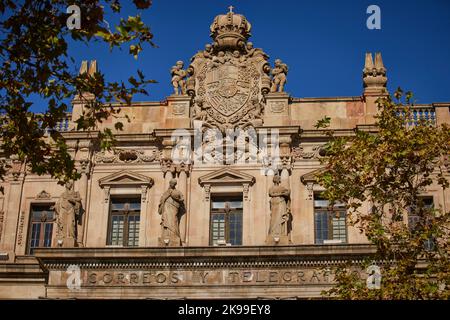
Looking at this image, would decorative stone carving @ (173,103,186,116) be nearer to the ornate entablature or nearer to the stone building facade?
the stone building facade

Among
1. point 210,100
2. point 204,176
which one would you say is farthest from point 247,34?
point 204,176

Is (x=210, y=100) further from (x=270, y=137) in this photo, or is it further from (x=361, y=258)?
(x=361, y=258)

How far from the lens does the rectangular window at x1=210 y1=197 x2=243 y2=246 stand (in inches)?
1110

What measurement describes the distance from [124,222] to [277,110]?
6696 mm

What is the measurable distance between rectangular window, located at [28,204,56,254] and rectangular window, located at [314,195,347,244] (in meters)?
9.27

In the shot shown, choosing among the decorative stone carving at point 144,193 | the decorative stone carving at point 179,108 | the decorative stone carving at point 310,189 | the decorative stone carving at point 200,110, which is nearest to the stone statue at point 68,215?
the decorative stone carving at point 144,193

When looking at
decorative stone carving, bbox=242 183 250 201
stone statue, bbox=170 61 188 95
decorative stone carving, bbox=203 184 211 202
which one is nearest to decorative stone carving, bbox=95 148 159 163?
decorative stone carving, bbox=203 184 211 202

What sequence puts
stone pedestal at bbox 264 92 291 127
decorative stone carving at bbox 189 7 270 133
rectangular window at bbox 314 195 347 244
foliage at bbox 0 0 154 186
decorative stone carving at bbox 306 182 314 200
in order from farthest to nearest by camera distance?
decorative stone carving at bbox 189 7 270 133, stone pedestal at bbox 264 92 291 127, decorative stone carving at bbox 306 182 314 200, rectangular window at bbox 314 195 347 244, foliage at bbox 0 0 154 186

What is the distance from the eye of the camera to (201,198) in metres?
28.7

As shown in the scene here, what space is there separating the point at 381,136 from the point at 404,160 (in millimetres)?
853

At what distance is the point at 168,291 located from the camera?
25969mm

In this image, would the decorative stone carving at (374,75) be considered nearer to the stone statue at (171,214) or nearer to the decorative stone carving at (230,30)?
the decorative stone carving at (230,30)

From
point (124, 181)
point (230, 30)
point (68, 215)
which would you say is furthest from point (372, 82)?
point (68, 215)
